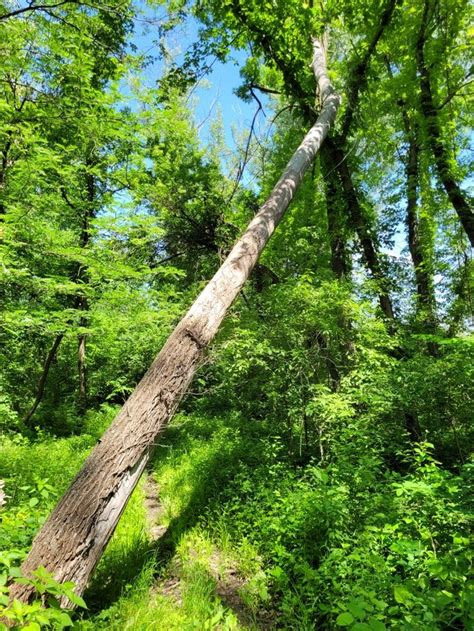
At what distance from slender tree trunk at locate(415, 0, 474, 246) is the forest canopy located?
0.20ft

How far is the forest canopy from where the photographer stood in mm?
2678

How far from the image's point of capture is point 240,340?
17.8ft

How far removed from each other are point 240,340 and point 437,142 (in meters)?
6.16

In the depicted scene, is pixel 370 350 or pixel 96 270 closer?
pixel 370 350

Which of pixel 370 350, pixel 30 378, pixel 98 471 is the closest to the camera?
pixel 98 471

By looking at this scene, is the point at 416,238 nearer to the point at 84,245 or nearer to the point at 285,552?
the point at 84,245

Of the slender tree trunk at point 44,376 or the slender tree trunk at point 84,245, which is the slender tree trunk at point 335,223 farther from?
the slender tree trunk at point 44,376

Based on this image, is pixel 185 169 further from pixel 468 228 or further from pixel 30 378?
pixel 30 378

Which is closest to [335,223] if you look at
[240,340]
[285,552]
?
[240,340]

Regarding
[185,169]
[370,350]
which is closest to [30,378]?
[185,169]

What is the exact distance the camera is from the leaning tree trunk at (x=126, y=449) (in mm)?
2316

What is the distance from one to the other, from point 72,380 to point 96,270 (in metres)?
7.97

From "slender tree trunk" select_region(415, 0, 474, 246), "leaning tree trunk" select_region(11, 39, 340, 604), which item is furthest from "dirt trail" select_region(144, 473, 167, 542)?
"slender tree trunk" select_region(415, 0, 474, 246)

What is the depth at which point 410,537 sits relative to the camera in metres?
2.93
